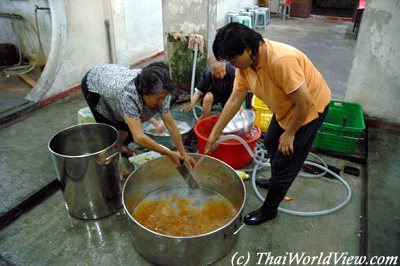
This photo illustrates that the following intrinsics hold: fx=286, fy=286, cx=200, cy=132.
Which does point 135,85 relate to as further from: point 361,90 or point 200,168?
point 361,90

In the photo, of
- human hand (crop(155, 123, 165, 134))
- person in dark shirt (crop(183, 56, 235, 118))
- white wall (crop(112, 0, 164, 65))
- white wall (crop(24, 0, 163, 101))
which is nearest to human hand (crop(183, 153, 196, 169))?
human hand (crop(155, 123, 165, 134))

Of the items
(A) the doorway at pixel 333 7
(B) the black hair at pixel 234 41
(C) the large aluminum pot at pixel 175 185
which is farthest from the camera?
(A) the doorway at pixel 333 7

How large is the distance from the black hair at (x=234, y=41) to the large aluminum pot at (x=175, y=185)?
91cm

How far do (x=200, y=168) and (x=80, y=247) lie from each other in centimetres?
103

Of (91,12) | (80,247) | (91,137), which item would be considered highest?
(91,12)

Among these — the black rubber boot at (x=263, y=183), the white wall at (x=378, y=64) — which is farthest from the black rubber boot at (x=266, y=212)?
the white wall at (x=378, y=64)

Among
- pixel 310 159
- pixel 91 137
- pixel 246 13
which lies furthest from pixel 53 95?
pixel 246 13

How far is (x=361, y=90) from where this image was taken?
10.7 ft

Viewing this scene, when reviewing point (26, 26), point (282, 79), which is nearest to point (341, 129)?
point (282, 79)

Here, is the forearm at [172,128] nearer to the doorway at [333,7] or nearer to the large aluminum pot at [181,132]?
the large aluminum pot at [181,132]

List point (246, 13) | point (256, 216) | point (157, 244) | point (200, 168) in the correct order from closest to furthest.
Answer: point (157, 244) → point (256, 216) → point (200, 168) → point (246, 13)

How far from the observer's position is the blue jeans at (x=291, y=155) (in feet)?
5.64

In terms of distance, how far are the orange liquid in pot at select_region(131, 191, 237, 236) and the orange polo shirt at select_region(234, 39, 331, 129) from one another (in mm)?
863

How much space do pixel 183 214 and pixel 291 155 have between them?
923 millimetres
